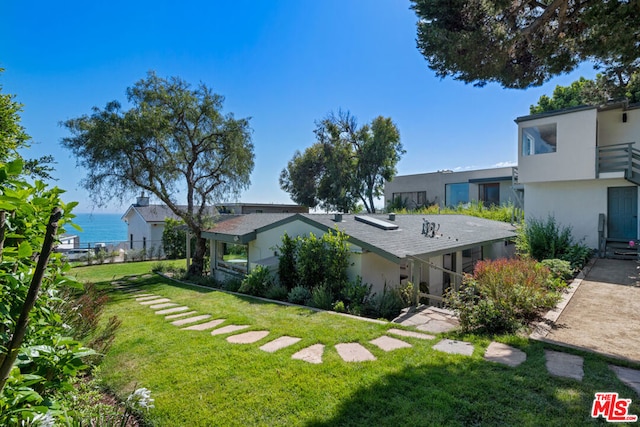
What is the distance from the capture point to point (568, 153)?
1398 cm

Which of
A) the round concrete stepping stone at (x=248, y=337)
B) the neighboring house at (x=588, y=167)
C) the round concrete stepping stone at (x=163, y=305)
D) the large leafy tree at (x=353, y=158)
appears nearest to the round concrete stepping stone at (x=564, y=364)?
the round concrete stepping stone at (x=248, y=337)

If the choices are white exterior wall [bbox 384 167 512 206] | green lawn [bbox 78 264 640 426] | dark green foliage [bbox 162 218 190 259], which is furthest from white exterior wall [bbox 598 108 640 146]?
dark green foliage [bbox 162 218 190 259]

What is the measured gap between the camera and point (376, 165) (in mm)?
32875

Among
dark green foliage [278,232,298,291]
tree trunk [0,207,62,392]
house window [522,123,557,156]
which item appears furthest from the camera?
house window [522,123,557,156]

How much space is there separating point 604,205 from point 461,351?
1441 cm

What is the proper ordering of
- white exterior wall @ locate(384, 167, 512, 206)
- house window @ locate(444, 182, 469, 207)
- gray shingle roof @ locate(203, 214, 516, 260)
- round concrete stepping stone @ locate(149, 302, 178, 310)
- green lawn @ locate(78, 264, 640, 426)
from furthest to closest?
house window @ locate(444, 182, 469, 207)
white exterior wall @ locate(384, 167, 512, 206)
gray shingle roof @ locate(203, 214, 516, 260)
round concrete stepping stone @ locate(149, 302, 178, 310)
green lawn @ locate(78, 264, 640, 426)

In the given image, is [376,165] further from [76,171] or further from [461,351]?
[461,351]

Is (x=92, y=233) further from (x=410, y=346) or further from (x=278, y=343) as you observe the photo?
(x=410, y=346)

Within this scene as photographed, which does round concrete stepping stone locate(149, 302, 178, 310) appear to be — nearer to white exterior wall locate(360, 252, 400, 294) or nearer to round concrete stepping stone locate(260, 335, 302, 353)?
round concrete stepping stone locate(260, 335, 302, 353)

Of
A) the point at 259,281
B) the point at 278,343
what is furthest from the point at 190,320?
the point at 259,281

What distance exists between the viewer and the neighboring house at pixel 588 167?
13352 millimetres

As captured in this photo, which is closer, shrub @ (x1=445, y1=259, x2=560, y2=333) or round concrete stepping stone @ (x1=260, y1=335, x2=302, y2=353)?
round concrete stepping stone @ (x1=260, y1=335, x2=302, y2=353)

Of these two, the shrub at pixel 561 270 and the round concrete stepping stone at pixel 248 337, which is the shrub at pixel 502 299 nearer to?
the shrub at pixel 561 270

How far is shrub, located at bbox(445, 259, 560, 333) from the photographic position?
19.0ft
